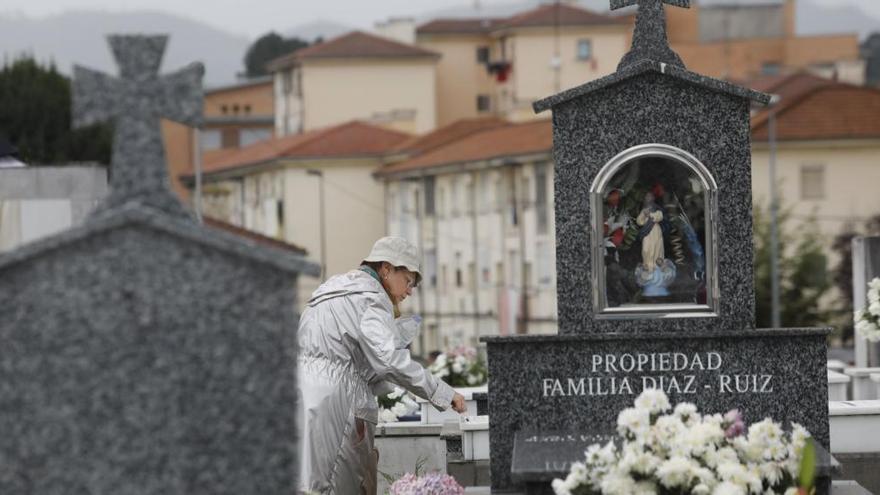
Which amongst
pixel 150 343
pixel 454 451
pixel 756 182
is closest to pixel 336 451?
pixel 454 451

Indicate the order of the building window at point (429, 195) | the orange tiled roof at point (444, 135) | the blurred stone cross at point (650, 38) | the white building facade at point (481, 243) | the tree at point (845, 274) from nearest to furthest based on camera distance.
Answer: the blurred stone cross at point (650, 38) → the tree at point (845, 274) → the white building facade at point (481, 243) → the building window at point (429, 195) → the orange tiled roof at point (444, 135)

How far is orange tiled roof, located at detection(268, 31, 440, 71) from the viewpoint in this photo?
349ft

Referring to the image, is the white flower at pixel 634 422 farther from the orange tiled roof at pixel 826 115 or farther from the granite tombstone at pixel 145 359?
the orange tiled roof at pixel 826 115

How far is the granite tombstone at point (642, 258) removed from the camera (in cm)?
1089

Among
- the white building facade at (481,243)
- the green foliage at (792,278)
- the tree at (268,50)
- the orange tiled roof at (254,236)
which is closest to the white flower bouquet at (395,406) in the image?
the orange tiled roof at (254,236)

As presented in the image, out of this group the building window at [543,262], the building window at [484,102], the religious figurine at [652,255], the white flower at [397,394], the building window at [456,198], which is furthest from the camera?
the building window at [484,102]

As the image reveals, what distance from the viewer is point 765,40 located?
116m

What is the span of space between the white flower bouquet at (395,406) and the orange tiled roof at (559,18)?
9291cm

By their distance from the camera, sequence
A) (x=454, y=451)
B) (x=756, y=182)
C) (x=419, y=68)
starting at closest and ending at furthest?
1. (x=454, y=451)
2. (x=756, y=182)
3. (x=419, y=68)

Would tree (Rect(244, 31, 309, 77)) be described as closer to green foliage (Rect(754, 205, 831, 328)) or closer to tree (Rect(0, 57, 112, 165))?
tree (Rect(0, 57, 112, 165))

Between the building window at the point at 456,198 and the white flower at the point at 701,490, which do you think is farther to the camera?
the building window at the point at 456,198

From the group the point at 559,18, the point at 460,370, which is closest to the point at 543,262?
the point at 559,18

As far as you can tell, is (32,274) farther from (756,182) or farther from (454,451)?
(756,182)

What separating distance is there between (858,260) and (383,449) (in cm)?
889
